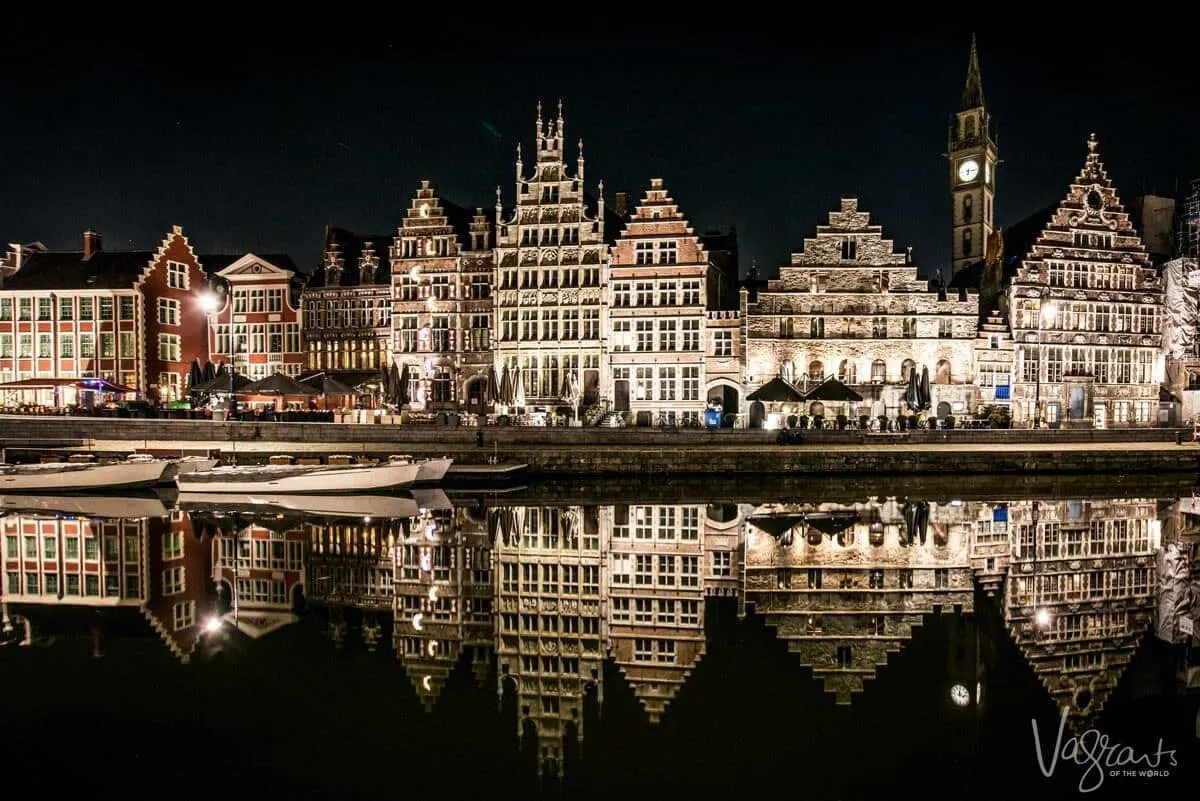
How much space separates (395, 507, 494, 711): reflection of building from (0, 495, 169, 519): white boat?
858 cm

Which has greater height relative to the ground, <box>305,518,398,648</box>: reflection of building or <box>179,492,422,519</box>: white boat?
<box>179,492,422,519</box>: white boat

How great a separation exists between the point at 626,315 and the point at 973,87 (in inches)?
Answer: 1466

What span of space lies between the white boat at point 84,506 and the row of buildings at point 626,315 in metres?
13.3

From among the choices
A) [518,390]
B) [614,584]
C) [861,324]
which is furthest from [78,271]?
[614,584]

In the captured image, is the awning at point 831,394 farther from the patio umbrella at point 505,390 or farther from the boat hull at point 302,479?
the boat hull at point 302,479

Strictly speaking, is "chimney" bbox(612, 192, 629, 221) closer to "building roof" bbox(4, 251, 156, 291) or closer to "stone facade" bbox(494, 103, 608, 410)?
"stone facade" bbox(494, 103, 608, 410)

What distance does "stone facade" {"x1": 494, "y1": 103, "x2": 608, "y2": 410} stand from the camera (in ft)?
138

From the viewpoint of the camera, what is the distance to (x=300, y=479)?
26.9 metres

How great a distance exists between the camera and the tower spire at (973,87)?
202 feet

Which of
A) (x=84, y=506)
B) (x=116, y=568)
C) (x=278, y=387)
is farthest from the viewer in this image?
(x=278, y=387)

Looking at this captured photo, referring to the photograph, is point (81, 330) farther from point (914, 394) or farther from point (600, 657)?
point (600, 657)

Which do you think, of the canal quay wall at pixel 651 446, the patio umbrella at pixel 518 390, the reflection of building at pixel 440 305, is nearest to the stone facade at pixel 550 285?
the patio umbrella at pixel 518 390

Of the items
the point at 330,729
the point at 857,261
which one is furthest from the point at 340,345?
the point at 330,729

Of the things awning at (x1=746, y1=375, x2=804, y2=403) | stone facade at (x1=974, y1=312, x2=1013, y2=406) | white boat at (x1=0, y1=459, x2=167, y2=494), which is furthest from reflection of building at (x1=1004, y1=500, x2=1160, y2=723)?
white boat at (x1=0, y1=459, x2=167, y2=494)
